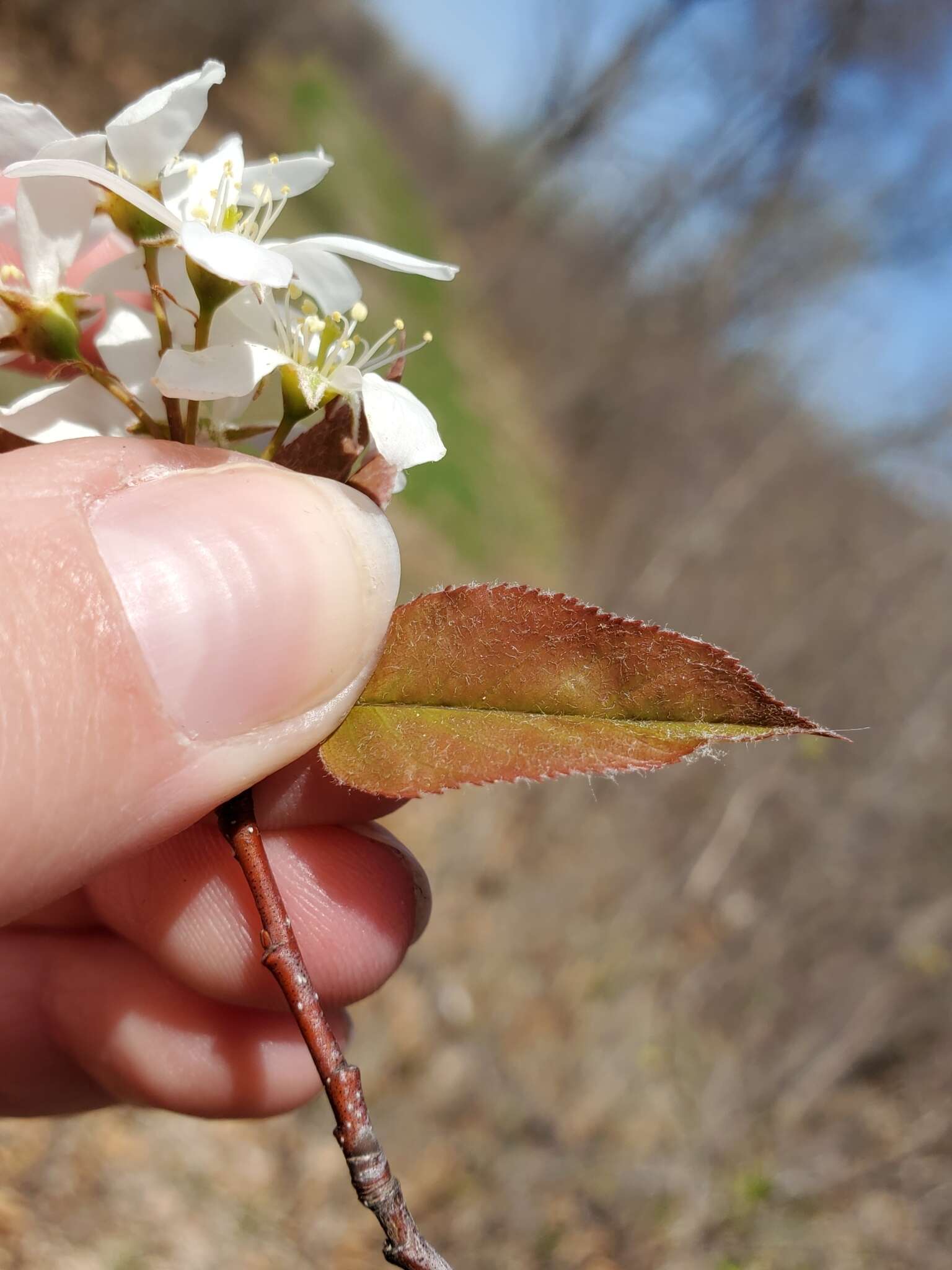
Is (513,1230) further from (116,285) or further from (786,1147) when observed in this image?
(116,285)

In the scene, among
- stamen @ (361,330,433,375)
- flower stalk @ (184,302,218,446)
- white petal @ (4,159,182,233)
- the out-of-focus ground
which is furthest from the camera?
the out-of-focus ground

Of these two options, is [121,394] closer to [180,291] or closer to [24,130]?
[180,291]

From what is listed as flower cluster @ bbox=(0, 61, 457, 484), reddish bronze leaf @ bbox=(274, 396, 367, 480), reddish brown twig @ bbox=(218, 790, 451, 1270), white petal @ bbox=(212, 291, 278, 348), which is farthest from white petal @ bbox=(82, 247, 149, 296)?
reddish brown twig @ bbox=(218, 790, 451, 1270)

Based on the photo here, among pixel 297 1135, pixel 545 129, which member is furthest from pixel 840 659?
pixel 545 129

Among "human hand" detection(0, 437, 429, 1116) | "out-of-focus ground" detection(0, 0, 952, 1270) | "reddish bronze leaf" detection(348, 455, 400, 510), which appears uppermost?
"reddish bronze leaf" detection(348, 455, 400, 510)

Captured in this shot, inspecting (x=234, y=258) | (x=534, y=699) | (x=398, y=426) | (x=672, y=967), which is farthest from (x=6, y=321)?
(x=672, y=967)

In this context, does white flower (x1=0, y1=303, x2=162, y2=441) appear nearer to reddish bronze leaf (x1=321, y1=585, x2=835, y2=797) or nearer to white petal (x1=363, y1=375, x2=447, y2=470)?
white petal (x1=363, y1=375, x2=447, y2=470)

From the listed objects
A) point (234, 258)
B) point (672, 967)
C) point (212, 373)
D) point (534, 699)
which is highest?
point (234, 258)
